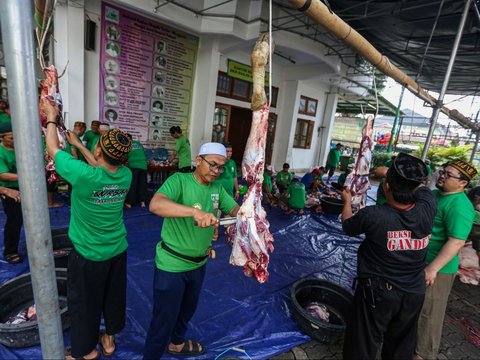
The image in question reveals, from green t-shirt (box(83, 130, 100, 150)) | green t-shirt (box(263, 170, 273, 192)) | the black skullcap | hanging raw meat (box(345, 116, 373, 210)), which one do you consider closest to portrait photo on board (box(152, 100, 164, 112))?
green t-shirt (box(83, 130, 100, 150))

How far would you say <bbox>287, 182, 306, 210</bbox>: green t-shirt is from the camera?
6.75 meters

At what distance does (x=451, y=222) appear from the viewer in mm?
2318

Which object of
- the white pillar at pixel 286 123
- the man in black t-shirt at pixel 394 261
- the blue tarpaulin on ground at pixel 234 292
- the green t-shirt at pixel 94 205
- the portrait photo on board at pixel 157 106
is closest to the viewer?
the green t-shirt at pixel 94 205

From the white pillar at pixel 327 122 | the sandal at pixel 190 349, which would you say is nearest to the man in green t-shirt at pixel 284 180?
the sandal at pixel 190 349

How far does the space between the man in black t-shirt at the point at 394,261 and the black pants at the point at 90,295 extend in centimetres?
203

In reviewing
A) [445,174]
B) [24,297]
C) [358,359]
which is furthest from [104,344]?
[445,174]

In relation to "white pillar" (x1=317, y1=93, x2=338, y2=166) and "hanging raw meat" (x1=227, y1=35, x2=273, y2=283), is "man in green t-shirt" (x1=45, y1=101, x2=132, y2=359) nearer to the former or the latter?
"hanging raw meat" (x1=227, y1=35, x2=273, y2=283)

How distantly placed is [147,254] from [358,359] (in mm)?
3121

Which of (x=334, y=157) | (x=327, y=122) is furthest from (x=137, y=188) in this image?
(x=327, y=122)

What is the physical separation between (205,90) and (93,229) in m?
7.05

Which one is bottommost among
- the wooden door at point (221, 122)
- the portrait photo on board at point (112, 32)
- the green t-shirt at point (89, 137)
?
the green t-shirt at point (89, 137)

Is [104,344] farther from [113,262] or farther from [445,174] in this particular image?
[445,174]

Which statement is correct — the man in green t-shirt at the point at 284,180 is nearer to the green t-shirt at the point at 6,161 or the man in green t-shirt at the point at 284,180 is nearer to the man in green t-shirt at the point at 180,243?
the man in green t-shirt at the point at 180,243

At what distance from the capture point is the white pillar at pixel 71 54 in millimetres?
5742
